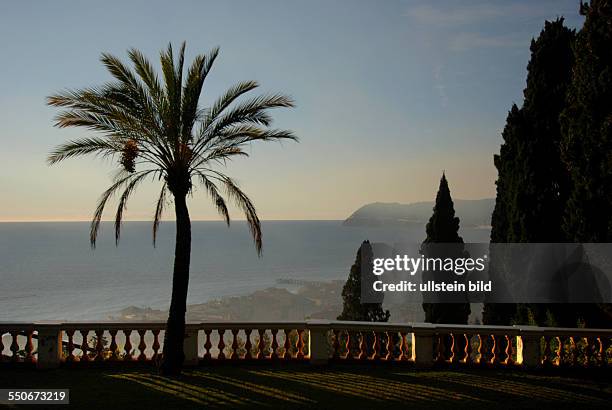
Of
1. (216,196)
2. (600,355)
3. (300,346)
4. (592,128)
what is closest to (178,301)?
(216,196)

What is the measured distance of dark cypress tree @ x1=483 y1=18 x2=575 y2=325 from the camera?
20.4 meters

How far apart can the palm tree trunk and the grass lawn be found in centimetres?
35

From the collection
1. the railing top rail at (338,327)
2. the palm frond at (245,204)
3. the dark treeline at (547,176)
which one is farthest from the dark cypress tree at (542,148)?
the palm frond at (245,204)

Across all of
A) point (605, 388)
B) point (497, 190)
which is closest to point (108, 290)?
point (497, 190)

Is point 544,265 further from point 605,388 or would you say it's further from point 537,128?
point 605,388

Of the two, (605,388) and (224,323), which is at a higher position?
(224,323)

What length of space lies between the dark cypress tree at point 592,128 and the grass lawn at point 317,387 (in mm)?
4084

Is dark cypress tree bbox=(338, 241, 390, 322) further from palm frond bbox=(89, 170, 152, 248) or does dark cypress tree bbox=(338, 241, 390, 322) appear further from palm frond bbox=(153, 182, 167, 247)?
palm frond bbox=(89, 170, 152, 248)

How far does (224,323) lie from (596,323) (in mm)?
12419

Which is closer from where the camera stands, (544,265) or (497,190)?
(544,265)

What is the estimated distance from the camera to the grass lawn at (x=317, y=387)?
9906 millimetres

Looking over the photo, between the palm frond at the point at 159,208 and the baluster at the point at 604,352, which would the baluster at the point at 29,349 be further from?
the baluster at the point at 604,352

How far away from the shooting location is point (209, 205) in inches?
523

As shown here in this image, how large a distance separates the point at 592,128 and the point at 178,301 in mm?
10192
